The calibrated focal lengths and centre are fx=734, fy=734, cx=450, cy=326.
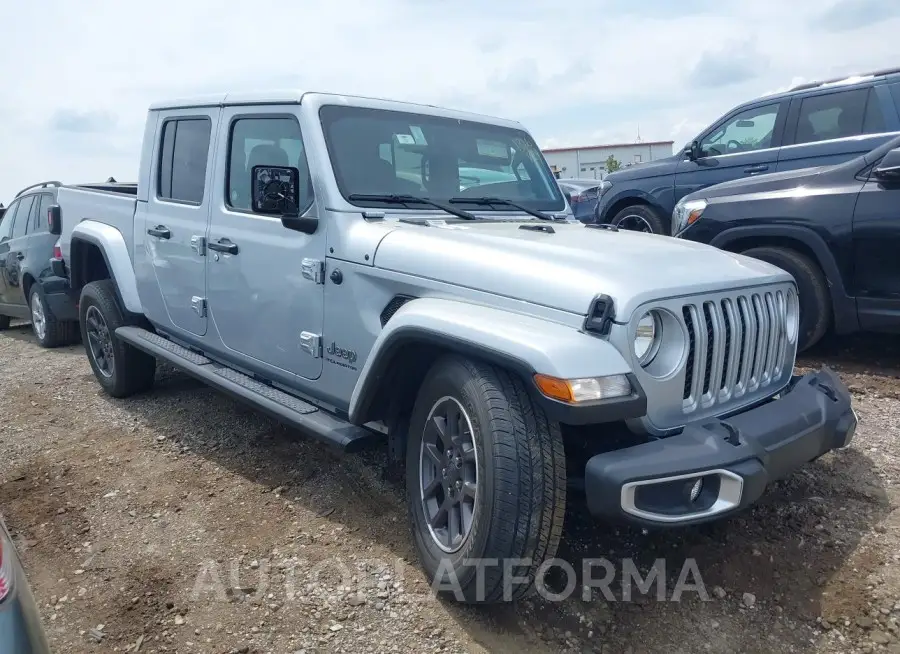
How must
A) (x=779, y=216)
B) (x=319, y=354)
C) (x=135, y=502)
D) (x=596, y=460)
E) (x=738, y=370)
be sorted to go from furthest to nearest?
(x=779, y=216) < (x=135, y=502) < (x=319, y=354) < (x=738, y=370) < (x=596, y=460)

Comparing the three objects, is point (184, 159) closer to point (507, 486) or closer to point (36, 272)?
point (507, 486)

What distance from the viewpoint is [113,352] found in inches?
208

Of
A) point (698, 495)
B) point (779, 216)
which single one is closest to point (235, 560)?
point (698, 495)

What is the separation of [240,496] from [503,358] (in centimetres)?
199

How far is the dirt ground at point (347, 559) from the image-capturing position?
105 inches

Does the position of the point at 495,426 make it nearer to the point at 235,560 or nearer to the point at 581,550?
the point at 581,550

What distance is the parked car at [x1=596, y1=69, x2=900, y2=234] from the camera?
6320mm

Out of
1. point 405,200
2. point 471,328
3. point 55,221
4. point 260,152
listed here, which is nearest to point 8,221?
point 55,221

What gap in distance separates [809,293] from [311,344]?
137 inches

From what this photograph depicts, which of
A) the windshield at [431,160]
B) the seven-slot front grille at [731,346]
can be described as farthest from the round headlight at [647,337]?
the windshield at [431,160]

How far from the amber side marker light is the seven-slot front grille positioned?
0.39 metres

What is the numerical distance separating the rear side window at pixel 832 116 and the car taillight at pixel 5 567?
6.85 meters

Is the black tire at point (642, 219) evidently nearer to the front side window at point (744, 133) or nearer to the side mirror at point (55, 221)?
the front side window at point (744, 133)

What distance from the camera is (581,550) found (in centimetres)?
314
